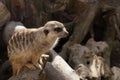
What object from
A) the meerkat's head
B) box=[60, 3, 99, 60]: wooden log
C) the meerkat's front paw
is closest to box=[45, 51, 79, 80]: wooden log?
the meerkat's front paw

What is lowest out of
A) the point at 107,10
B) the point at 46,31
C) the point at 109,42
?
the point at 109,42

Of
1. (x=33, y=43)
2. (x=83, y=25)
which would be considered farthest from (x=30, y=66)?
(x=83, y=25)

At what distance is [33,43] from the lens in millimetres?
4578

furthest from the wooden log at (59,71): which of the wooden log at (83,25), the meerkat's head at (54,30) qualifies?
the wooden log at (83,25)

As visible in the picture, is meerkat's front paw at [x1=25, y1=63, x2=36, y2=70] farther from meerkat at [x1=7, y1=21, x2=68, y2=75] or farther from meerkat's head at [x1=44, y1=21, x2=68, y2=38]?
meerkat's head at [x1=44, y1=21, x2=68, y2=38]

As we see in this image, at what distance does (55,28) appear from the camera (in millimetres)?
4523

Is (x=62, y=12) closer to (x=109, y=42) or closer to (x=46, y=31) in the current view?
(x=109, y=42)

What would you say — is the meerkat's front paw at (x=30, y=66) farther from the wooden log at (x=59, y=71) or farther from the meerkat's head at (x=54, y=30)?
the meerkat's head at (x=54, y=30)

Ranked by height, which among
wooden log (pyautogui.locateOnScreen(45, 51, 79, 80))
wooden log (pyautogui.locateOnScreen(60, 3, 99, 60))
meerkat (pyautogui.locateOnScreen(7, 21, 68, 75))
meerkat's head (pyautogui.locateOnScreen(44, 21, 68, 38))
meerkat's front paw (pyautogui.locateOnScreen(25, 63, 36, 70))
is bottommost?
wooden log (pyautogui.locateOnScreen(60, 3, 99, 60))

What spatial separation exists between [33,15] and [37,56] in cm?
156

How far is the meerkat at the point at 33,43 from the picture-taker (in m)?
4.54

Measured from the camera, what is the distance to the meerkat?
4543mm

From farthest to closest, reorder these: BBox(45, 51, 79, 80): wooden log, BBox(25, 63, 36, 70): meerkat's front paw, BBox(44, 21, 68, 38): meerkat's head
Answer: BBox(25, 63, 36, 70): meerkat's front paw
BBox(44, 21, 68, 38): meerkat's head
BBox(45, 51, 79, 80): wooden log

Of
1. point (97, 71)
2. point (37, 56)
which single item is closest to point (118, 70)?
point (97, 71)
